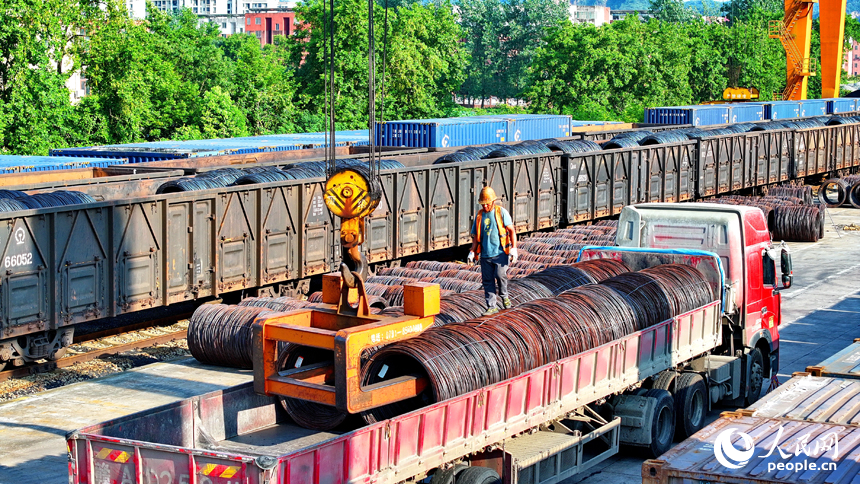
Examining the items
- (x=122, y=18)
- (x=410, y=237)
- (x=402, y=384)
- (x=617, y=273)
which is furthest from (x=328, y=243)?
(x=122, y=18)

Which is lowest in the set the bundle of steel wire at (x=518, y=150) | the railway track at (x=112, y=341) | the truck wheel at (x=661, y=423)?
the railway track at (x=112, y=341)

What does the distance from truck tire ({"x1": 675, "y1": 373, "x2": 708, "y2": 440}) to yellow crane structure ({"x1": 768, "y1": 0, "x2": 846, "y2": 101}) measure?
48.3 m

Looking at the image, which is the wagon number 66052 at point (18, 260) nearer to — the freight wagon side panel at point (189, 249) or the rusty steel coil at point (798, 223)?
the freight wagon side panel at point (189, 249)

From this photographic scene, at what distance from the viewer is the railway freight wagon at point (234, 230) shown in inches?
601

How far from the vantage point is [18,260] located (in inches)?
585

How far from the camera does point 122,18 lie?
4681 centimetres

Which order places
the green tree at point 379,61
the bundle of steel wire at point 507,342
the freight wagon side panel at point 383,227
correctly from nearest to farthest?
the bundle of steel wire at point 507,342
the freight wagon side panel at point 383,227
the green tree at point 379,61

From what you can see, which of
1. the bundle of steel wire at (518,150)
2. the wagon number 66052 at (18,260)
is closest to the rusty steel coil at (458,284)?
the wagon number 66052 at (18,260)

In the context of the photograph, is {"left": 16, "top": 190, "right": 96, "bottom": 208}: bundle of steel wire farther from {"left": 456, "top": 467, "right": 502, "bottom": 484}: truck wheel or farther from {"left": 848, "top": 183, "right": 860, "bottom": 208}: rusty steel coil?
{"left": 848, "top": 183, "right": 860, "bottom": 208}: rusty steel coil

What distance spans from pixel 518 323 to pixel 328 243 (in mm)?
11137

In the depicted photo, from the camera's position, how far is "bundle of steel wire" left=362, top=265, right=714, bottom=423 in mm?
9094

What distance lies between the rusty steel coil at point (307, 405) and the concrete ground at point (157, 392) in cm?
317

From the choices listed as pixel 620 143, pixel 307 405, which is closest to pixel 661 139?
pixel 620 143

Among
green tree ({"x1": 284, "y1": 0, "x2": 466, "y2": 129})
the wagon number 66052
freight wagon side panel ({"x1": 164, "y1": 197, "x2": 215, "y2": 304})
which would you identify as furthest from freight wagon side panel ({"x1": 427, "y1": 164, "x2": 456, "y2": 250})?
green tree ({"x1": 284, "y1": 0, "x2": 466, "y2": 129})
